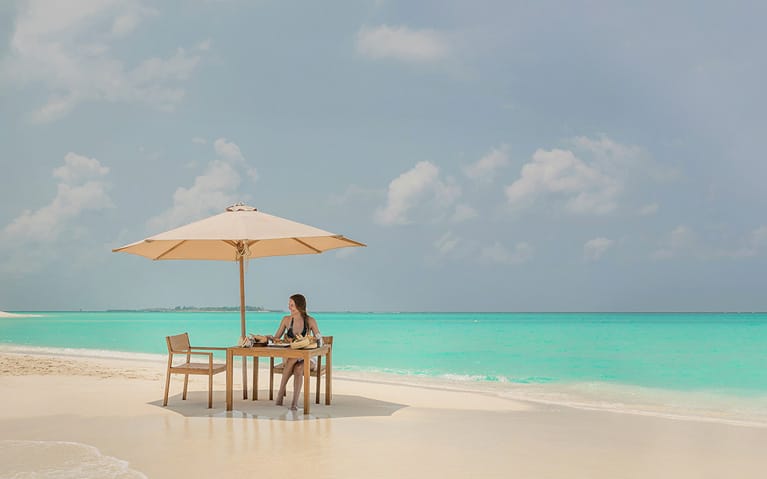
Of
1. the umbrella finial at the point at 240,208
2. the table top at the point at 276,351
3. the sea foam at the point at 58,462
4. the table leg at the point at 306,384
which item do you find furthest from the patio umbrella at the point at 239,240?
the sea foam at the point at 58,462

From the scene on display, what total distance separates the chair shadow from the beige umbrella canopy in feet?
2.77

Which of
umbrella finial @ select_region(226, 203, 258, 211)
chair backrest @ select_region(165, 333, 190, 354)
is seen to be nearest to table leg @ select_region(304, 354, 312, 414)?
chair backrest @ select_region(165, 333, 190, 354)

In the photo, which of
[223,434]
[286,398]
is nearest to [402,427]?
[223,434]

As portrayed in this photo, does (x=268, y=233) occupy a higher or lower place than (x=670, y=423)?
higher

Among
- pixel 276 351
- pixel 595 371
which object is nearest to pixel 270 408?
pixel 276 351

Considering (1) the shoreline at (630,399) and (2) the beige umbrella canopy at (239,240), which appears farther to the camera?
(1) the shoreline at (630,399)

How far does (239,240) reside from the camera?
7.67 m

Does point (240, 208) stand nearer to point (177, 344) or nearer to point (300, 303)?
point (300, 303)

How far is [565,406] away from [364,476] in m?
4.43

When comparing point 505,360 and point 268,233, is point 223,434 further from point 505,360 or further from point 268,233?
point 505,360

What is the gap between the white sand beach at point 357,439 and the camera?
4777 mm

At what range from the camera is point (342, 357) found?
2192 cm

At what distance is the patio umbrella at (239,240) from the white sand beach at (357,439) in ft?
4.83

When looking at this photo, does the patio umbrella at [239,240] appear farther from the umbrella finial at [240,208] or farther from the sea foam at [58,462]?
the sea foam at [58,462]
